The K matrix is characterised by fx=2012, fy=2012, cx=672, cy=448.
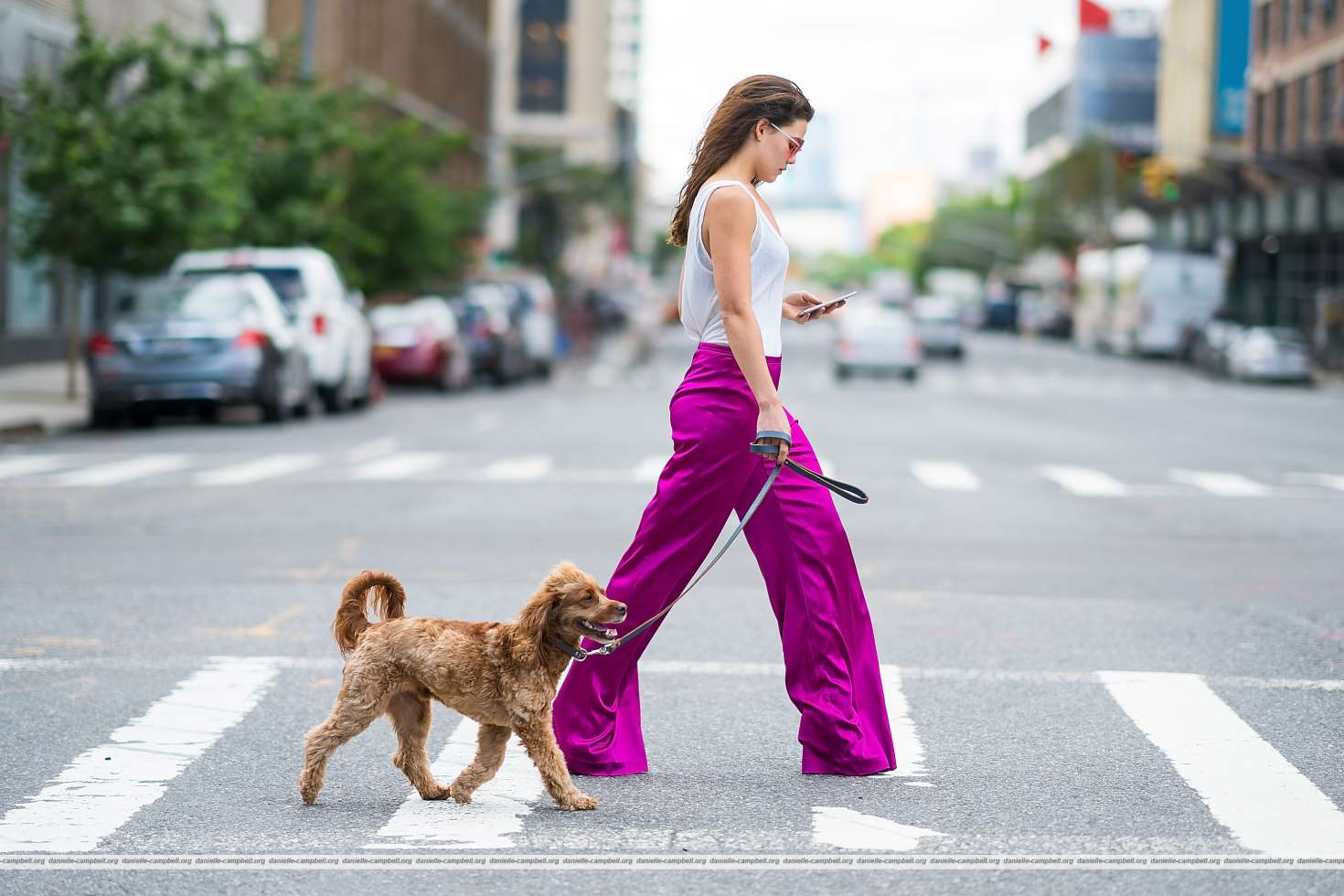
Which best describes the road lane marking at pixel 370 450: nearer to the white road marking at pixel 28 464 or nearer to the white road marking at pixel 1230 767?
the white road marking at pixel 28 464

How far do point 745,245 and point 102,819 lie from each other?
235 centimetres

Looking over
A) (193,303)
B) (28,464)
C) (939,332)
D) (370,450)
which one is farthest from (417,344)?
(939,332)

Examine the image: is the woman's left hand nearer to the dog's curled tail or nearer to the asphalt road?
the asphalt road

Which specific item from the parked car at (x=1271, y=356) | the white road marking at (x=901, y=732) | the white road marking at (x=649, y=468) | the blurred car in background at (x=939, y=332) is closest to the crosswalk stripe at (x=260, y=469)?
the white road marking at (x=649, y=468)

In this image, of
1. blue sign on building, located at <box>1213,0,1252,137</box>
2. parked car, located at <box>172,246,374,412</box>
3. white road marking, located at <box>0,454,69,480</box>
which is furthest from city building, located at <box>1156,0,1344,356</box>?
white road marking, located at <box>0,454,69,480</box>

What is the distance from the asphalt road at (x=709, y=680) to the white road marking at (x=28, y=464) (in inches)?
3.4

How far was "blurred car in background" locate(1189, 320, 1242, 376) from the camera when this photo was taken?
159 ft

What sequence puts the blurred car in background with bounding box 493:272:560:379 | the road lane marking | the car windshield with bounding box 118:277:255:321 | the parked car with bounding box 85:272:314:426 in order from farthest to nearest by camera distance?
1. the blurred car in background with bounding box 493:272:560:379
2. the car windshield with bounding box 118:277:255:321
3. the parked car with bounding box 85:272:314:426
4. the road lane marking

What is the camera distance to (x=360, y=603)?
5500 mm

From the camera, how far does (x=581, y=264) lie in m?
121

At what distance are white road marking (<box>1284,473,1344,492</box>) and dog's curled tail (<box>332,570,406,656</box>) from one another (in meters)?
13.6

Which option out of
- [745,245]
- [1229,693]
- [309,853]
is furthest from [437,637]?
[1229,693]

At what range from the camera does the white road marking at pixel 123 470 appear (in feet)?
54.0

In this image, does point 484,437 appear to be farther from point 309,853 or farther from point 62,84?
point 309,853
